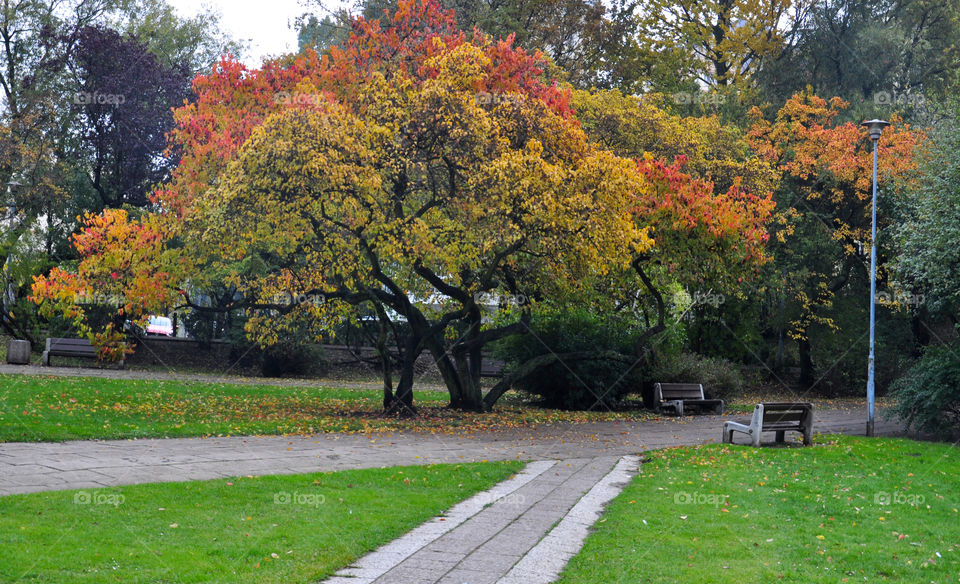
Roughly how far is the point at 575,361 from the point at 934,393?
7.37m

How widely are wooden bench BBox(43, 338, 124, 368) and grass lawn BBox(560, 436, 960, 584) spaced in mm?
17184

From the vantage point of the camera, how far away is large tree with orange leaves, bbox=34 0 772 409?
557 inches

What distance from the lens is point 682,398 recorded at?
20.7 metres

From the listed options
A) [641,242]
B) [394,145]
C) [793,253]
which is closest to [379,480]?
[394,145]

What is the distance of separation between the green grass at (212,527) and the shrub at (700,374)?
43.5 ft

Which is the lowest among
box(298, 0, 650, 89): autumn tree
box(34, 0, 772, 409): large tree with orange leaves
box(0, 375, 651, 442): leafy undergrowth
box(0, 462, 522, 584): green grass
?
box(0, 462, 522, 584): green grass

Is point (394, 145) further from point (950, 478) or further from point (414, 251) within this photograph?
point (950, 478)

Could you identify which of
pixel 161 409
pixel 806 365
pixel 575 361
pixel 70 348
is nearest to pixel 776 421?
pixel 575 361

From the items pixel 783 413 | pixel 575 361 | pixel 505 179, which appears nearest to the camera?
pixel 505 179

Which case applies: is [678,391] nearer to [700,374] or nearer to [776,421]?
[700,374]

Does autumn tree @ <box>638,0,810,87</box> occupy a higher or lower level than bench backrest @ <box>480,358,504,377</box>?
higher

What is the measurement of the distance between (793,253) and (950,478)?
52.9ft

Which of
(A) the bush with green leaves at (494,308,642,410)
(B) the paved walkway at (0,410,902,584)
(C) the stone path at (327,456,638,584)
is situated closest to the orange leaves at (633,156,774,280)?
(A) the bush with green leaves at (494,308,642,410)

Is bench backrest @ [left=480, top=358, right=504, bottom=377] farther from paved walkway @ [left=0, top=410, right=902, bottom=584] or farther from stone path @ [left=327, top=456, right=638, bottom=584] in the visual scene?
stone path @ [left=327, top=456, right=638, bottom=584]
